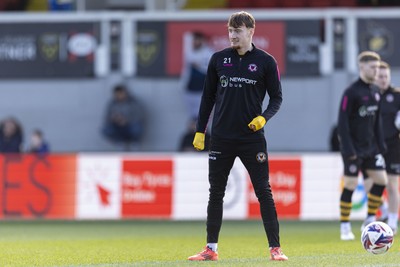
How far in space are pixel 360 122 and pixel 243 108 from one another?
385 cm

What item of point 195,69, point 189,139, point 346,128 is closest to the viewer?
point 346,128

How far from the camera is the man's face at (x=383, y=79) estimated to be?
15.1 meters

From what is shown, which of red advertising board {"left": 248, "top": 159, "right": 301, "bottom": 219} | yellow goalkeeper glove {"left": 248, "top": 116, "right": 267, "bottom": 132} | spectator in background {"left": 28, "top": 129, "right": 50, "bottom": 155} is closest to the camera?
yellow goalkeeper glove {"left": 248, "top": 116, "right": 267, "bottom": 132}

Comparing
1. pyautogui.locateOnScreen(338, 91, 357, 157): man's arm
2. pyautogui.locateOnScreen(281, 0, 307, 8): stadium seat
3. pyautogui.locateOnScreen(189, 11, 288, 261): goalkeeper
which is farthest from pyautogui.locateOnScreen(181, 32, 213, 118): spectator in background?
pyautogui.locateOnScreen(189, 11, 288, 261): goalkeeper

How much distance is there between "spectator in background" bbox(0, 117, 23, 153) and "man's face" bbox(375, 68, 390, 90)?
25.8 ft

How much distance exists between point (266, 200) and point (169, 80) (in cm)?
1183

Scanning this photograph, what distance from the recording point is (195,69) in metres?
21.7

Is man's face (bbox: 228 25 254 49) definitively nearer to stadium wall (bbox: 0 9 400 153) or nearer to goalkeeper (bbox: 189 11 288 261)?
goalkeeper (bbox: 189 11 288 261)

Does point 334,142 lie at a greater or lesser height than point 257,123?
lesser

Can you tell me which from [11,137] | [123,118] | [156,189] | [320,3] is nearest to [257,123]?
[156,189]

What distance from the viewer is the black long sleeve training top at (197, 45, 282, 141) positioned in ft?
34.0

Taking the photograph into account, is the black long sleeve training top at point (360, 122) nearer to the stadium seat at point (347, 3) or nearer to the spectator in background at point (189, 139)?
the spectator in background at point (189, 139)

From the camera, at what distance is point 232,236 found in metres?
15.2

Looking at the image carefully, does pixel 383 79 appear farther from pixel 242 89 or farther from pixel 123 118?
pixel 123 118
